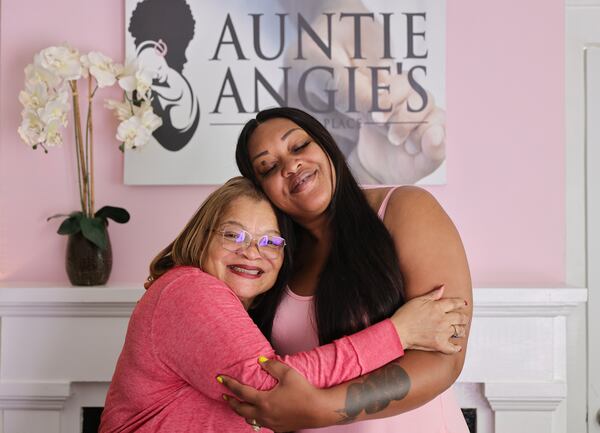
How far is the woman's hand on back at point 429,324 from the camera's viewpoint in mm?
1478

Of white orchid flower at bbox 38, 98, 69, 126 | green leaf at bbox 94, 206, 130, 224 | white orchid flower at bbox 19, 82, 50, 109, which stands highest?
white orchid flower at bbox 19, 82, 50, 109

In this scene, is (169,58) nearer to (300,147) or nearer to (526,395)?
(300,147)

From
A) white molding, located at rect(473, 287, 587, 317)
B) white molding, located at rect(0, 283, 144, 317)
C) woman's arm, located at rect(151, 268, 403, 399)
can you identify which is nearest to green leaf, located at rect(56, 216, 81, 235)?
white molding, located at rect(0, 283, 144, 317)

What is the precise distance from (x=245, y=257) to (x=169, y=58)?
4.37 feet

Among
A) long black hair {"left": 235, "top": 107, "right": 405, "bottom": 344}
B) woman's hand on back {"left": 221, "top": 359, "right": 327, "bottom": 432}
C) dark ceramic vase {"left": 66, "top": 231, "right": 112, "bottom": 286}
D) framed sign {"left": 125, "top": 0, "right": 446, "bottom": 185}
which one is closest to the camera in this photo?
woman's hand on back {"left": 221, "top": 359, "right": 327, "bottom": 432}

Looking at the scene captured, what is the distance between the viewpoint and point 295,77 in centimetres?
268

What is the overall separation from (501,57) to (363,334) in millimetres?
1623

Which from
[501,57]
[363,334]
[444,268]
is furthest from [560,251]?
[363,334]

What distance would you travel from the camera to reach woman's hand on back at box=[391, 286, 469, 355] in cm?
148

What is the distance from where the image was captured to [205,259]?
1602mm

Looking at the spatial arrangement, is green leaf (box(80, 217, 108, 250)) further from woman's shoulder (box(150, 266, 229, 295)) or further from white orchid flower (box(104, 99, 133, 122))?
woman's shoulder (box(150, 266, 229, 295))

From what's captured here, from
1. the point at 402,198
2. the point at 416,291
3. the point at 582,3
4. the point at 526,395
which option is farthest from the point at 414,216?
the point at 582,3

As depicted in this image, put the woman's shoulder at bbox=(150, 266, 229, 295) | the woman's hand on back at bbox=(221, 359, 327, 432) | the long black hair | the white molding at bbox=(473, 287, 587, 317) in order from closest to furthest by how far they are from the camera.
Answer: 1. the woman's hand on back at bbox=(221, 359, 327, 432)
2. the woman's shoulder at bbox=(150, 266, 229, 295)
3. the long black hair
4. the white molding at bbox=(473, 287, 587, 317)

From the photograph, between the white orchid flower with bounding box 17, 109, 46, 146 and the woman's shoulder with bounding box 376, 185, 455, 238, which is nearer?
the woman's shoulder with bounding box 376, 185, 455, 238
